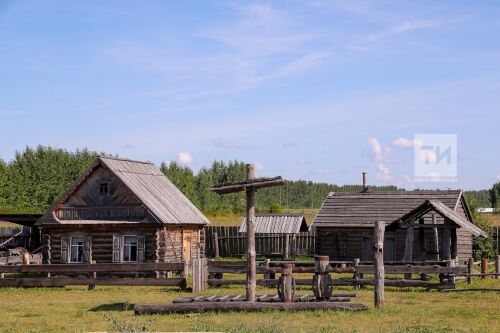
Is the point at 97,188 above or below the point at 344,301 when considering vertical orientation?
above

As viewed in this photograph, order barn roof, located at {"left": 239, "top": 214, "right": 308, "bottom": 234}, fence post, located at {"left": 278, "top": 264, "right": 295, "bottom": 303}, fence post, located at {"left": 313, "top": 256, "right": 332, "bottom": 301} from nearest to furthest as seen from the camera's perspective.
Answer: fence post, located at {"left": 278, "top": 264, "right": 295, "bottom": 303}
fence post, located at {"left": 313, "top": 256, "right": 332, "bottom": 301}
barn roof, located at {"left": 239, "top": 214, "right": 308, "bottom": 234}

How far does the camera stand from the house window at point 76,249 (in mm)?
34375

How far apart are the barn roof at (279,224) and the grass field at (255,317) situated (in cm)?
2280

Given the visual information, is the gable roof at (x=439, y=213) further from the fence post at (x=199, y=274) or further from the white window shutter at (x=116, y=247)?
the white window shutter at (x=116, y=247)

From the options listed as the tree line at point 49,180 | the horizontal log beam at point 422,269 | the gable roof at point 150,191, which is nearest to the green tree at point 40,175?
the tree line at point 49,180

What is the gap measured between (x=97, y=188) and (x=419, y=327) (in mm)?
21810

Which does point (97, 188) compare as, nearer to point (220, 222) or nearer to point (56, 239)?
point (56, 239)

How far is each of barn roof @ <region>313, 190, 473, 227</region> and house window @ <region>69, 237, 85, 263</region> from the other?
13.0 metres

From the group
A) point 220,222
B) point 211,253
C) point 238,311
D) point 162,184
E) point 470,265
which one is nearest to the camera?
point 238,311

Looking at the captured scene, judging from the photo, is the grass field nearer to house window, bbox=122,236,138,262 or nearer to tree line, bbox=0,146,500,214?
house window, bbox=122,236,138,262

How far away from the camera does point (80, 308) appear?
68.6 feet

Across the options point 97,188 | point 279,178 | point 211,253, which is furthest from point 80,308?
point 211,253

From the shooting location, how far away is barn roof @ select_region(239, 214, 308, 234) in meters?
48.0

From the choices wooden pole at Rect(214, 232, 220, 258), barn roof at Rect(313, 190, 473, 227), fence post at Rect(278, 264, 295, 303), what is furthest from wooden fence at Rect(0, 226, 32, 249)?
fence post at Rect(278, 264, 295, 303)
